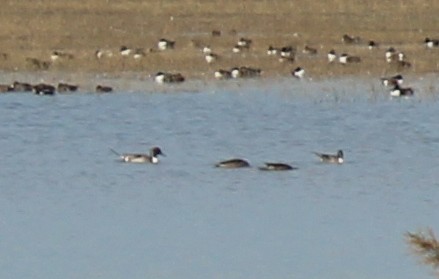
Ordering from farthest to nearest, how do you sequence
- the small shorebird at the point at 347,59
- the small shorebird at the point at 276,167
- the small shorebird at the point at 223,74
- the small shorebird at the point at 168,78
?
1. the small shorebird at the point at 347,59
2. the small shorebird at the point at 223,74
3. the small shorebird at the point at 168,78
4. the small shorebird at the point at 276,167

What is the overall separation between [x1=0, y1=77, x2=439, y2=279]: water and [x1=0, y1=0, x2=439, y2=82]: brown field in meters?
2.02

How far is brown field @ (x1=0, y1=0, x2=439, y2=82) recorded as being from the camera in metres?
23.9

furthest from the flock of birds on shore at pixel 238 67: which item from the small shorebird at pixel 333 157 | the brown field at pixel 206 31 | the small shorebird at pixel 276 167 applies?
the small shorebird at pixel 276 167

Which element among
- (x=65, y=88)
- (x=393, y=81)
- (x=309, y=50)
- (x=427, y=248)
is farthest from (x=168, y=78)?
(x=427, y=248)

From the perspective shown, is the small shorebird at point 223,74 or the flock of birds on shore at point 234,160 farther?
the small shorebird at point 223,74

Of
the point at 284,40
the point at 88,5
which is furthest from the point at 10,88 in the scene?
the point at 88,5

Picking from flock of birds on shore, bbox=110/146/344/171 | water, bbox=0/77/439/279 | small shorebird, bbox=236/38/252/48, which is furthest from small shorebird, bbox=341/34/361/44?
flock of birds on shore, bbox=110/146/344/171

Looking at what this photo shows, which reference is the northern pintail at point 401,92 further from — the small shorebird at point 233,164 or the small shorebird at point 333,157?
the small shorebird at point 233,164

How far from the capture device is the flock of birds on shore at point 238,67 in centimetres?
2102

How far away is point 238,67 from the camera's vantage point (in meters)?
23.6

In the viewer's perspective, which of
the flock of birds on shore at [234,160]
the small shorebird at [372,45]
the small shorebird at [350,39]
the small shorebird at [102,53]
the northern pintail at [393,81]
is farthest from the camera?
the small shorebird at [350,39]

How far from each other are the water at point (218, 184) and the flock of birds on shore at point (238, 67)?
0.27m

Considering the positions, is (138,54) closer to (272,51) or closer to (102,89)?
(272,51)

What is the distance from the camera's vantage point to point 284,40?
1068 inches
